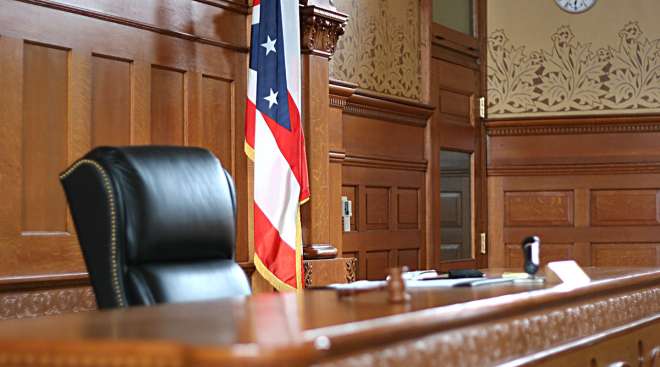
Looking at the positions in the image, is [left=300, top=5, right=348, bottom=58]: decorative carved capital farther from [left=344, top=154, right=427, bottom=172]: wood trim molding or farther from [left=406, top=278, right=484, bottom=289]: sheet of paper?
[left=406, top=278, right=484, bottom=289]: sheet of paper

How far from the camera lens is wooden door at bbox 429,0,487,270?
19.2 ft

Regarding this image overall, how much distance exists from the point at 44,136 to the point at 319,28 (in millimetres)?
1390

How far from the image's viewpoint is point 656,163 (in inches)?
245

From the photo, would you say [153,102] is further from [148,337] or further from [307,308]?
[148,337]

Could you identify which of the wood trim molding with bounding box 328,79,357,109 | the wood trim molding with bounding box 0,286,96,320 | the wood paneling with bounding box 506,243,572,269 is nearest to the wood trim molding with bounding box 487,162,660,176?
the wood paneling with bounding box 506,243,572,269

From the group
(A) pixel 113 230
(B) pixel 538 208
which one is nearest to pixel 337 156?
(B) pixel 538 208

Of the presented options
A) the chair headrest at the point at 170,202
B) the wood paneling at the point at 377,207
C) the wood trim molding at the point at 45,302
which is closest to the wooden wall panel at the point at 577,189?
the wood paneling at the point at 377,207

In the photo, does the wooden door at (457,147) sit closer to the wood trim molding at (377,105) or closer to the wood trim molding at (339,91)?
the wood trim molding at (377,105)

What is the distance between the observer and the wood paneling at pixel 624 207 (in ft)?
20.5

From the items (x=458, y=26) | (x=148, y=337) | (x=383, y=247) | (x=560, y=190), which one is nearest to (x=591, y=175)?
(x=560, y=190)

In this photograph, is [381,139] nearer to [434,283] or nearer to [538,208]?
[538,208]

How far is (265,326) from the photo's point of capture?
1.40 m

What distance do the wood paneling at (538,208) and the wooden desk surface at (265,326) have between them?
173 inches

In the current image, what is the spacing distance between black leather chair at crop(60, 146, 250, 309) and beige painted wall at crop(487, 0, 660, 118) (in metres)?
4.35
